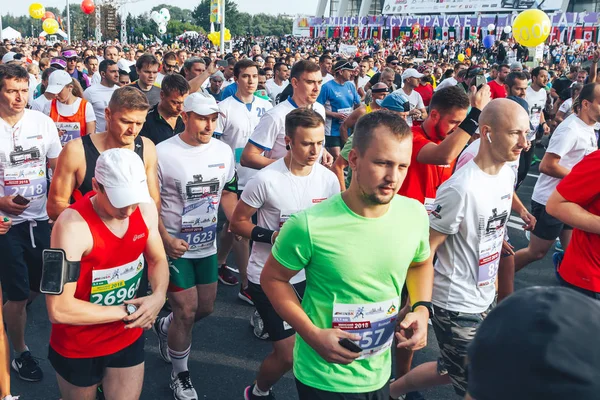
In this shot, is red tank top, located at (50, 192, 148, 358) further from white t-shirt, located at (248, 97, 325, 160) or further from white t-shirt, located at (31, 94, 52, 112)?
white t-shirt, located at (31, 94, 52, 112)

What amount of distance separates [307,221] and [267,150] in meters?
2.86

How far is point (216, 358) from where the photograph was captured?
457 centimetres

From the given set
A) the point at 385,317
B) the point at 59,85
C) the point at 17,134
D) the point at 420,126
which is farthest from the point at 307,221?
the point at 59,85

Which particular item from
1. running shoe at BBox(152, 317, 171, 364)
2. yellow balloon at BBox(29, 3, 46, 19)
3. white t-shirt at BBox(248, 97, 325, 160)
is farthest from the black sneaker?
yellow balloon at BBox(29, 3, 46, 19)

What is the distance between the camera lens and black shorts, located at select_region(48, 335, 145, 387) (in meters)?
2.91

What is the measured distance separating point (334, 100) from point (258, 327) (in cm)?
496

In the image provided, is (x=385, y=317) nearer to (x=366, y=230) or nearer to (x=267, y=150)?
(x=366, y=230)

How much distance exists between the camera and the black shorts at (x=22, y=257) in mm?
4121

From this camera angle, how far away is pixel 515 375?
0.98 m

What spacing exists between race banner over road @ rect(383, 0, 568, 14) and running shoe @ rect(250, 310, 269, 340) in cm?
6105

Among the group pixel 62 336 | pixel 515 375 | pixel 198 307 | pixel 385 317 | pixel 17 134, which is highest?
pixel 515 375

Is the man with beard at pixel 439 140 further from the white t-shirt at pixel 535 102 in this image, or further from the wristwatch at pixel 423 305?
the white t-shirt at pixel 535 102

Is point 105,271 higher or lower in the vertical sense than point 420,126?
lower

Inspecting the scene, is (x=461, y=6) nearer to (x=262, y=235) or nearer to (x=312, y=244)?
(x=262, y=235)
